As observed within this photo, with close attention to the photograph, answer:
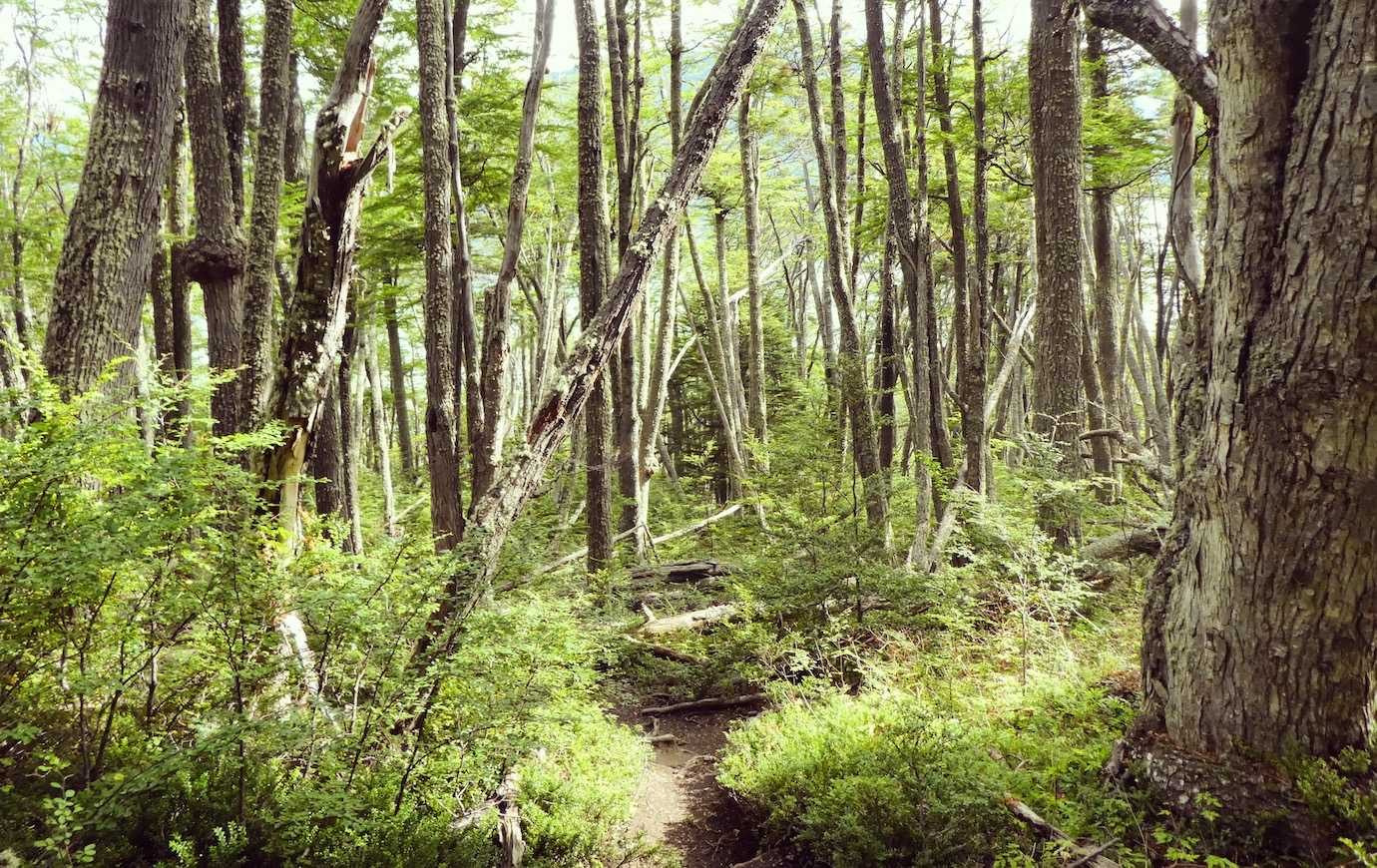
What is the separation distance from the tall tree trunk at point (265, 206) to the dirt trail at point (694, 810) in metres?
4.21

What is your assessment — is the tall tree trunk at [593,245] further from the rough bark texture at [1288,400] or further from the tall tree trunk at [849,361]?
the rough bark texture at [1288,400]

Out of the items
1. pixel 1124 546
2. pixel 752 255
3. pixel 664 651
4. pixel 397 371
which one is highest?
pixel 752 255

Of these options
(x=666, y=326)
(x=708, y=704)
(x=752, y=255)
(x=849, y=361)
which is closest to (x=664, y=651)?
(x=708, y=704)

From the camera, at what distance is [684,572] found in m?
10.2

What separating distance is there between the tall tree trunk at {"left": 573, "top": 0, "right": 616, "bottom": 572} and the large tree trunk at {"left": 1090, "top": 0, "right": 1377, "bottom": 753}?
604cm

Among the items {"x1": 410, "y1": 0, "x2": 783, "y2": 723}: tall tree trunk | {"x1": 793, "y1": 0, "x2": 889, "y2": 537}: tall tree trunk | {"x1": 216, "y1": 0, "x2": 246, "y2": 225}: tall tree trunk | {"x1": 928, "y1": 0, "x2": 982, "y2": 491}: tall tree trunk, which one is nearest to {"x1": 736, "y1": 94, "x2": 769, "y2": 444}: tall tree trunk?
{"x1": 793, "y1": 0, "x2": 889, "y2": 537}: tall tree trunk

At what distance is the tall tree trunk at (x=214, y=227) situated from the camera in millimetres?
6496

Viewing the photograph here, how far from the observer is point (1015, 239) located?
18.7 meters

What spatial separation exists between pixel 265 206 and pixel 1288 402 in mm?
7512

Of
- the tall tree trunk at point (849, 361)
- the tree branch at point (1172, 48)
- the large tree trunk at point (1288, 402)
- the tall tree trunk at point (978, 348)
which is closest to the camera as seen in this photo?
the large tree trunk at point (1288, 402)

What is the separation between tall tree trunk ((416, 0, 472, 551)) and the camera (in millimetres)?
7277

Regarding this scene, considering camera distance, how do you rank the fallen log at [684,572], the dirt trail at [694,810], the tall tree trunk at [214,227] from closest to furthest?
the dirt trail at [694,810] < the tall tree trunk at [214,227] < the fallen log at [684,572]

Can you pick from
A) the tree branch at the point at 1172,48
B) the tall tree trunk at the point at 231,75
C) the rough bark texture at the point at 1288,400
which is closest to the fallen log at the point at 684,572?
the tall tree trunk at the point at 231,75

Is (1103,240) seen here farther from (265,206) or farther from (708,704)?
(265,206)
